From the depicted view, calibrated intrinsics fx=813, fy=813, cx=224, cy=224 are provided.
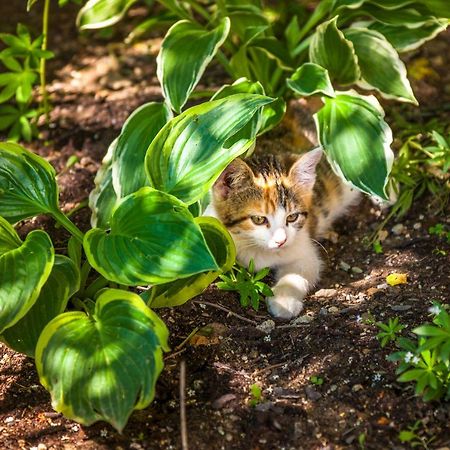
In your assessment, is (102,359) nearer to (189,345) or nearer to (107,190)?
(189,345)

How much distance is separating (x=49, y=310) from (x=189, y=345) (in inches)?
22.3

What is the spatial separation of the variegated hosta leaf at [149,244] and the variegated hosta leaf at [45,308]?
23 centimetres

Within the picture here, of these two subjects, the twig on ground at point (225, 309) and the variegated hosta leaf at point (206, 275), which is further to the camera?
the twig on ground at point (225, 309)

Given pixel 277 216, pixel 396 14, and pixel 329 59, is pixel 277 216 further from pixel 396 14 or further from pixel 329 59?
pixel 396 14

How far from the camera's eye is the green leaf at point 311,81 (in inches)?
137

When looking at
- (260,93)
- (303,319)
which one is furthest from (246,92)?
(303,319)

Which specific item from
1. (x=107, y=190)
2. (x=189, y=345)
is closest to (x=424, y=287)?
(x=189, y=345)

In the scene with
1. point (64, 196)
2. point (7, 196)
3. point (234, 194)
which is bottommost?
point (64, 196)

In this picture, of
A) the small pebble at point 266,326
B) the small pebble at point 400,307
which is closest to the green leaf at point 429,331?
the small pebble at point 400,307

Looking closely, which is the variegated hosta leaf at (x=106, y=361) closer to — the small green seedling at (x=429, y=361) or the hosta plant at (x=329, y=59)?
the small green seedling at (x=429, y=361)

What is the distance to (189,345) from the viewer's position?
3.13 metres

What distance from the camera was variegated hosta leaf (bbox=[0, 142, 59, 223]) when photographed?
119 inches

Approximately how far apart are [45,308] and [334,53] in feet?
5.81

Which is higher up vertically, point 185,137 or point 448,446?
point 185,137
